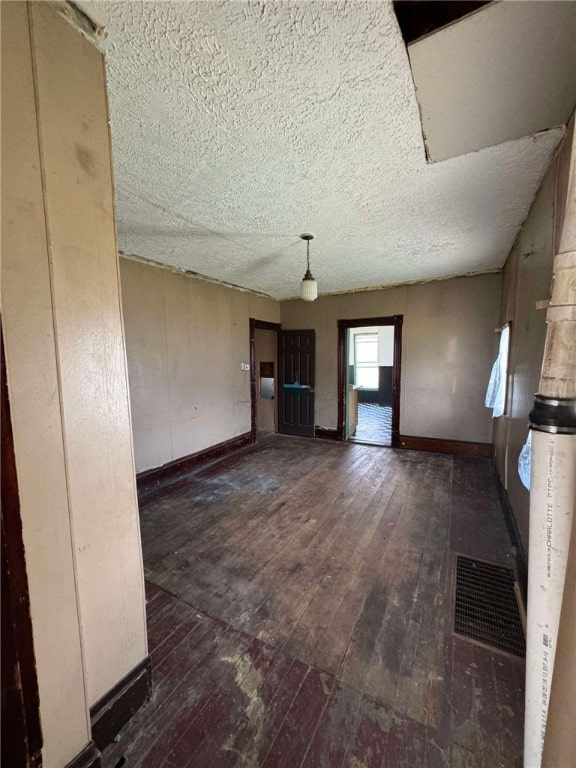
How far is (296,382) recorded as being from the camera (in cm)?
578

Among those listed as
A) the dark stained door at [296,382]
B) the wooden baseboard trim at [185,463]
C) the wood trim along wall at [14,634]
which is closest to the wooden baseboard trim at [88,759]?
the wood trim along wall at [14,634]

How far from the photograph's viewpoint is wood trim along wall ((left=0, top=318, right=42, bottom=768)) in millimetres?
823

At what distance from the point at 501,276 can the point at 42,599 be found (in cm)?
534

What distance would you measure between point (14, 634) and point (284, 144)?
225 centimetres

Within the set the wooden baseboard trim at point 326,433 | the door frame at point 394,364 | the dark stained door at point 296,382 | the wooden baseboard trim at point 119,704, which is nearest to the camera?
the wooden baseboard trim at point 119,704

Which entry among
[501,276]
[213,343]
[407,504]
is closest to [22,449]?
[407,504]

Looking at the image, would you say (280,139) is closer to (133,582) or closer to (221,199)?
(221,199)

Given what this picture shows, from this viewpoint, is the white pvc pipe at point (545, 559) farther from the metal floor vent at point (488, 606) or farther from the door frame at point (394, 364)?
the door frame at point (394, 364)

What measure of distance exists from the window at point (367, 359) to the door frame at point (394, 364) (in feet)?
14.2

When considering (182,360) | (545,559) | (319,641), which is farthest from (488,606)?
(182,360)

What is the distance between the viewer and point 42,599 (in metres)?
0.93

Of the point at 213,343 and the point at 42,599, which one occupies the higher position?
the point at 213,343

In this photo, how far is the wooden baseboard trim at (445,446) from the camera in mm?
4387

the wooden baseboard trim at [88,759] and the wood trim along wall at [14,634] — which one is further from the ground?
the wood trim along wall at [14,634]
